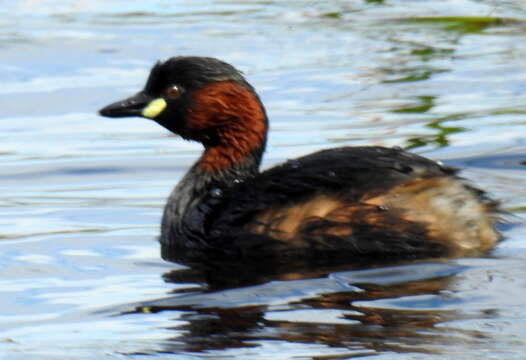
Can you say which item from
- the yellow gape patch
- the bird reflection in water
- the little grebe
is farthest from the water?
the yellow gape patch

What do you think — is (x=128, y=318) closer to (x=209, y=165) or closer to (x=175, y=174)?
(x=209, y=165)

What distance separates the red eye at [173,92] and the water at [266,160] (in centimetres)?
67

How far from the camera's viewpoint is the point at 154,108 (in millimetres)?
7633

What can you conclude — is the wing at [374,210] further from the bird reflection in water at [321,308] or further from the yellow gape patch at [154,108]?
the yellow gape patch at [154,108]

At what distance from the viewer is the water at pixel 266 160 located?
5465 mm

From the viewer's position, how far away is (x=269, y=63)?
40.0ft

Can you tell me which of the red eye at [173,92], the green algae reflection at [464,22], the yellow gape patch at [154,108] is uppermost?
the red eye at [173,92]

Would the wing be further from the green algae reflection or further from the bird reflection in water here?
Answer: the green algae reflection

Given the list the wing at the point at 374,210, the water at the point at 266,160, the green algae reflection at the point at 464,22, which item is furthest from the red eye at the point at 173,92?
the green algae reflection at the point at 464,22

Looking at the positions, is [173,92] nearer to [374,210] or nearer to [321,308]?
[374,210]

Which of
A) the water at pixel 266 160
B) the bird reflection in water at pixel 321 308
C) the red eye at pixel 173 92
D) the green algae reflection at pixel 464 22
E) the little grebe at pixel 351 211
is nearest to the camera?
the bird reflection in water at pixel 321 308

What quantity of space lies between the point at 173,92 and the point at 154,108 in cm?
14

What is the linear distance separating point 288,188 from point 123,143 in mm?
3076

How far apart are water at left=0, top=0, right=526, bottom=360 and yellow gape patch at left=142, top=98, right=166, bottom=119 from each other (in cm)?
56
